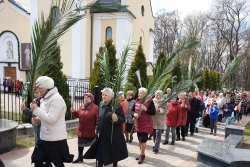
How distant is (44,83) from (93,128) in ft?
6.86

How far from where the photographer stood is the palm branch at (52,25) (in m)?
3.51

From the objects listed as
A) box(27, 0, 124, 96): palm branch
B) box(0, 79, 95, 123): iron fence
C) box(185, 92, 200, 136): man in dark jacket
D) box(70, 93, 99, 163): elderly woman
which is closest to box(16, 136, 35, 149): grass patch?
box(0, 79, 95, 123): iron fence

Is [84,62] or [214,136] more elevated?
[84,62]

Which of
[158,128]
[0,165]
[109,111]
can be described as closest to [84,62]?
[158,128]

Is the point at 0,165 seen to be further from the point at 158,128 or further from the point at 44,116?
the point at 158,128

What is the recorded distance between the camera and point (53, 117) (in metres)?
3.56

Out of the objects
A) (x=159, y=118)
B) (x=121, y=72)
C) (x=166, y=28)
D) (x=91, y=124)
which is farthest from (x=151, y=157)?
(x=166, y=28)

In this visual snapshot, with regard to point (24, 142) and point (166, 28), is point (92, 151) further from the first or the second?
point (166, 28)

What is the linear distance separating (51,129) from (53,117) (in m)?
0.23

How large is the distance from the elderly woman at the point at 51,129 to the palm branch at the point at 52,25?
0.22 meters

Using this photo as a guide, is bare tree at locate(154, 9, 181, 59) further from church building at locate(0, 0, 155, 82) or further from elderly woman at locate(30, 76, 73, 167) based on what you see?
elderly woman at locate(30, 76, 73, 167)

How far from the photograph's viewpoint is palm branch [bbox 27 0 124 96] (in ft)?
11.5

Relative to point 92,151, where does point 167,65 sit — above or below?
above

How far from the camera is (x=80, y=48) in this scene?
70.6 ft
